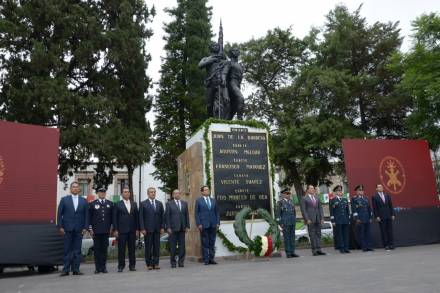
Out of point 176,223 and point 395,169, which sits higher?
point 395,169

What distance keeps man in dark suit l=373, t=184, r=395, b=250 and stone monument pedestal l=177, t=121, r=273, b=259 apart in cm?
300

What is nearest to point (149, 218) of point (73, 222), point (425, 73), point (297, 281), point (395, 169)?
point (73, 222)

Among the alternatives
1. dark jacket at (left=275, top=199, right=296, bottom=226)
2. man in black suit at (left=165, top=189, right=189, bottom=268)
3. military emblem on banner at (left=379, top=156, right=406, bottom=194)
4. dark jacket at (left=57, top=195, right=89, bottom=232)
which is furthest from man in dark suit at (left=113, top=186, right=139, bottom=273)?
military emblem on banner at (left=379, top=156, right=406, bottom=194)

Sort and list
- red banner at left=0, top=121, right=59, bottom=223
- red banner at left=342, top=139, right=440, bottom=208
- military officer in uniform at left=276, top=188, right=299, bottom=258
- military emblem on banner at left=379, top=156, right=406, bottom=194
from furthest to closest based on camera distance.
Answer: military emblem on banner at left=379, top=156, right=406, bottom=194
red banner at left=342, top=139, right=440, bottom=208
military officer in uniform at left=276, top=188, right=299, bottom=258
red banner at left=0, top=121, right=59, bottom=223

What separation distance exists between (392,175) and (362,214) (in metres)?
2.09

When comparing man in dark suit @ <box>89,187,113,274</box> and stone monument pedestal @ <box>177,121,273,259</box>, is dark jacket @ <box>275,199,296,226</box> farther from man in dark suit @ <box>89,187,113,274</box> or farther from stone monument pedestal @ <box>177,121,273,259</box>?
man in dark suit @ <box>89,187,113,274</box>

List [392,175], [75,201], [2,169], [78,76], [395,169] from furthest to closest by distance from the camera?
[78,76] < [395,169] < [392,175] < [75,201] < [2,169]

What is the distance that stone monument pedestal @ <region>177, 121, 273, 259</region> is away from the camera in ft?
34.8

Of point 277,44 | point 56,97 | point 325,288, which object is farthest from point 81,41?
point 325,288

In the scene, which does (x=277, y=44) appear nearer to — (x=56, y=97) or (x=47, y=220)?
Result: (x=56, y=97)

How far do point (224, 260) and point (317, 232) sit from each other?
2.45 m

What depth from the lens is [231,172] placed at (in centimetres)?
1086

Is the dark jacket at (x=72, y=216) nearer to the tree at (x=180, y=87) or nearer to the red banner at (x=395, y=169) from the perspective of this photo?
the red banner at (x=395, y=169)

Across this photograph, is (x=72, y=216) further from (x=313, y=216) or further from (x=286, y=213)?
(x=313, y=216)
